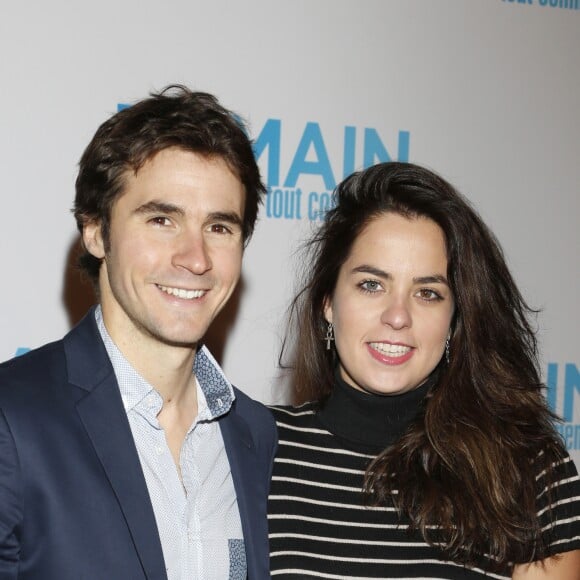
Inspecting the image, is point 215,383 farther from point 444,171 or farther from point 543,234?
point 543,234

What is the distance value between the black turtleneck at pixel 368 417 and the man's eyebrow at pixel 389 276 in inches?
12.5

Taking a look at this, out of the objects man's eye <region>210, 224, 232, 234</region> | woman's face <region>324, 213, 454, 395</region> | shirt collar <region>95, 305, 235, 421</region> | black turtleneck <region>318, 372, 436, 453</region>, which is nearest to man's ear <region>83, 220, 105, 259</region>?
shirt collar <region>95, 305, 235, 421</region>

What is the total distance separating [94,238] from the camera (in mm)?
2293

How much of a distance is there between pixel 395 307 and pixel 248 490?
0.59 metres

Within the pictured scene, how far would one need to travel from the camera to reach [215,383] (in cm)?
238

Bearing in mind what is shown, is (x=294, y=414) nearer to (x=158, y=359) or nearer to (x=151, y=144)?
(x=158, y=359)

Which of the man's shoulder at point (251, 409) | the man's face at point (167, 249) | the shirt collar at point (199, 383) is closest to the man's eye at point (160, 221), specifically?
the man's face at point (167, 249)

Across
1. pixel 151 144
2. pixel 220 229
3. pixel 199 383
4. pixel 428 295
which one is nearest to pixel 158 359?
pixel 199 383

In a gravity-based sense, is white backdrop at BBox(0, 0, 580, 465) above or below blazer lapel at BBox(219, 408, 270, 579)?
above

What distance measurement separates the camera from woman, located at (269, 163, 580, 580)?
2.40 m

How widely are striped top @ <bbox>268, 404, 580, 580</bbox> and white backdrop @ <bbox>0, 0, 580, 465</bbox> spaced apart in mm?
718

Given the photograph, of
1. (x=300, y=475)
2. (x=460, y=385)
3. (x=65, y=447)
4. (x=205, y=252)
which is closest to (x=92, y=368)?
(x=65, y=447)

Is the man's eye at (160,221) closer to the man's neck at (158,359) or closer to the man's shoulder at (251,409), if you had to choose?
the man's neck at (158,359)

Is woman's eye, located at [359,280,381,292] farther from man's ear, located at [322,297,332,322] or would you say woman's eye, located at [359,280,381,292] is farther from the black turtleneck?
the black turtleneck
